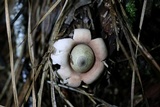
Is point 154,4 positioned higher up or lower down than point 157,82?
higher up

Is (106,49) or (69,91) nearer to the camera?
(106,49)

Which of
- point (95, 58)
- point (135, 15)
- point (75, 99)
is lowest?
point (75, 99)

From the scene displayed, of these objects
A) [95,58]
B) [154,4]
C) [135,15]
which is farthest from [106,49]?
[154,4]

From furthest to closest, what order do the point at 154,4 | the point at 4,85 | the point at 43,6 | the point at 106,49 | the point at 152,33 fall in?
the point at 4,85, the point at 43,6, the point at 152,33, the point at 154,4, the point at 106,49

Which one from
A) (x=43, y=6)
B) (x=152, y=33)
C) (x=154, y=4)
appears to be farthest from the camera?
(x=43, y=6)

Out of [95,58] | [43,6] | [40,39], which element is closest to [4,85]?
[40,39]

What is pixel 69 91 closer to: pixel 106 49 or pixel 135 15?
pixel 106 49

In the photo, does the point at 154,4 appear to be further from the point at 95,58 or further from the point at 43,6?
the point at 43,6
